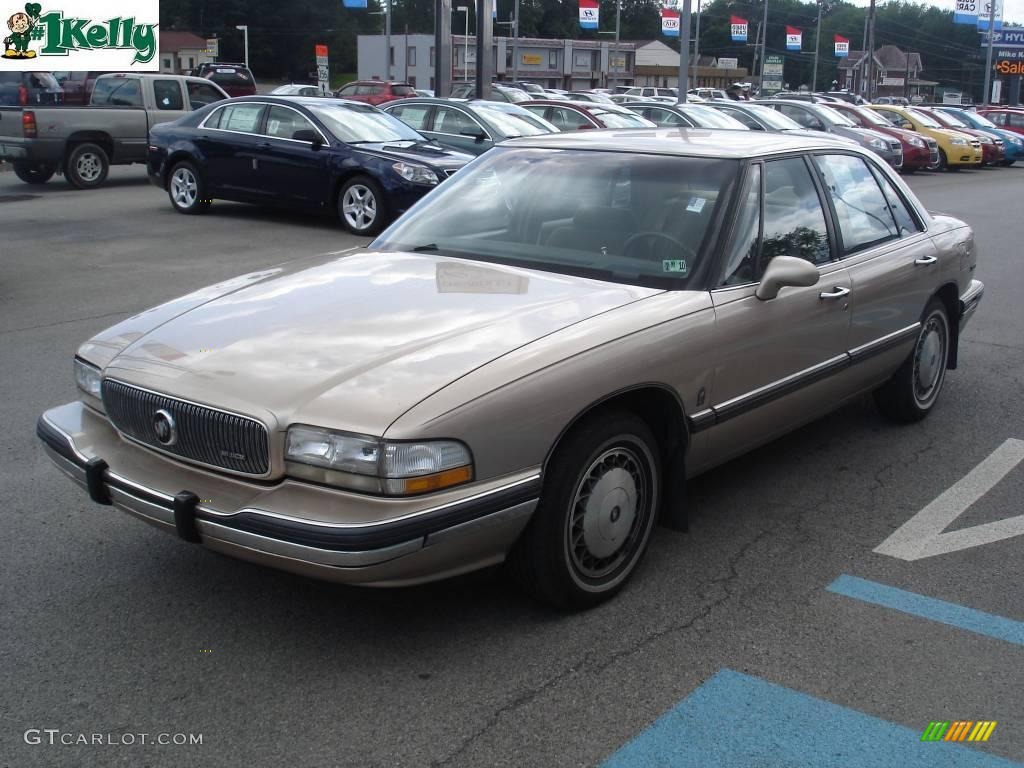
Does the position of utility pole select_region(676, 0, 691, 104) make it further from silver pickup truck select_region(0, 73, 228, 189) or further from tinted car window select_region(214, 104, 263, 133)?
tinted car window select_region(214, 104, 263, 133)

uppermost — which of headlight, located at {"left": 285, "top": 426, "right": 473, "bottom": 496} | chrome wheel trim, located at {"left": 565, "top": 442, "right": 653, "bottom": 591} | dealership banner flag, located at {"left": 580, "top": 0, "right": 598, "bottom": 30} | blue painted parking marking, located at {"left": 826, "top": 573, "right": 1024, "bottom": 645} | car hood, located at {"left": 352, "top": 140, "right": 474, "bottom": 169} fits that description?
dealership banner flag, located at {"left": 580, "top": 0, "right": 598, "bottom": 30}

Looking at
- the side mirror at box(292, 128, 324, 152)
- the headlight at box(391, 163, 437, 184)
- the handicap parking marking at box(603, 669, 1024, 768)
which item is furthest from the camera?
the side mirror at box(292, 128, 324, 152)

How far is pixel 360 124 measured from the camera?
1352 centimetres

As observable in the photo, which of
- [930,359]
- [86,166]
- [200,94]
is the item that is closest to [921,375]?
[930,359]

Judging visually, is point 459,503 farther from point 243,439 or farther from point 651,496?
point 651,496

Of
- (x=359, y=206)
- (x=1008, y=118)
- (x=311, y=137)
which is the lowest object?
(x=359, y=206)

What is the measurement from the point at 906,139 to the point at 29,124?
65.3 ft

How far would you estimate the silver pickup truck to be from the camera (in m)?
16.1

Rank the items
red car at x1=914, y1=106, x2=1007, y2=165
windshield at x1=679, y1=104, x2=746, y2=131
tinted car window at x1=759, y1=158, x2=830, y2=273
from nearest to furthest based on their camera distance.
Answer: tinted car window at x1=759, y1=158, x2=830, y2=273 < windshield at x1=679, y1=104, x2=746, y2=131 < red car at x1=914, y1=106, x2=1007, y2=165

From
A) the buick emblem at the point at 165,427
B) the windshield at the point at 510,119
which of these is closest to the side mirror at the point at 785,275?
the buick emblem at the point at 165,427

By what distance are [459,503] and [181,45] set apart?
91027mm

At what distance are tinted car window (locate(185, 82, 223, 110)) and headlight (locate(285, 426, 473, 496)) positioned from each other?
55.3 feet

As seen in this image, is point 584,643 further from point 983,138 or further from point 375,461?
point 983,138

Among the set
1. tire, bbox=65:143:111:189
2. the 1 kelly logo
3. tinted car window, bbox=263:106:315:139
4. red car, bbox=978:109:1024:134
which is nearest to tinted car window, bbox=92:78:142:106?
tire, bbox=65:143:111:189
